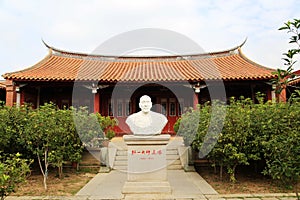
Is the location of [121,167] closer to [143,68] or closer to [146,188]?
[146,188]

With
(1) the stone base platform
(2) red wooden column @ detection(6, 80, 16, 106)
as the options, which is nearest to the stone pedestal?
(1) the stone base platform

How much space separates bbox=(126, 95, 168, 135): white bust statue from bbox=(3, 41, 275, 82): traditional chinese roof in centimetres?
502

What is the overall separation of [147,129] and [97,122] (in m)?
2.56

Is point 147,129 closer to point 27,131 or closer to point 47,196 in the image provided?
point 47,196

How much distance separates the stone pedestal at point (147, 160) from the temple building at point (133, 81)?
544 cm

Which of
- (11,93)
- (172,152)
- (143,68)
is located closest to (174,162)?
(172,152)

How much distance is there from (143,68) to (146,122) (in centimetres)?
798

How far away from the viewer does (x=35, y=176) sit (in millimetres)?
6348

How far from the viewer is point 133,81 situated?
10.0 m

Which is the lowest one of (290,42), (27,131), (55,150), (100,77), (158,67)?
(55,150)

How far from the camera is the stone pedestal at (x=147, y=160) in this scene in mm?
4695

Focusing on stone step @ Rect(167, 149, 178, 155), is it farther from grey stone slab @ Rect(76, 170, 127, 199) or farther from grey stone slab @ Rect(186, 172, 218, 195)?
grey stone slab @ Rect(76, 170, 127, 199)

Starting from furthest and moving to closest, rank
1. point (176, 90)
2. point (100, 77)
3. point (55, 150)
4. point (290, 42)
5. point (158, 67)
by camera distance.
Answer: point (158, 67) → point (176, 90) → point (100, 77) → point (55, 150) → point (290, 42)

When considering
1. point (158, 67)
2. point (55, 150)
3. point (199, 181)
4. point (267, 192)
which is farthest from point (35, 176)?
point (158, 67)
